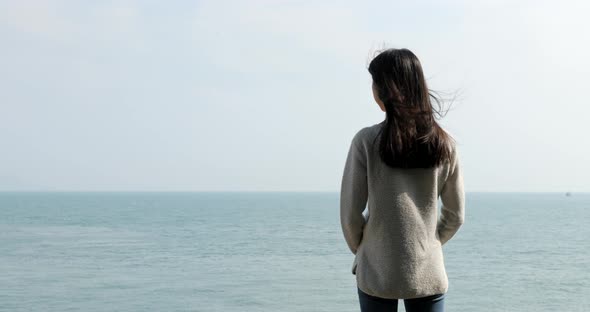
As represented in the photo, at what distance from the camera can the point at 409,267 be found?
2.46 m

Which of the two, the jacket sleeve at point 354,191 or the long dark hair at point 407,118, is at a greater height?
the long dark hair at point 407,118

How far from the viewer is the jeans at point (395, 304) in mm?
2490

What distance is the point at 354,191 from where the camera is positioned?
96.4 inches

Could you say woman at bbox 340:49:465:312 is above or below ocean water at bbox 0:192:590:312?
above

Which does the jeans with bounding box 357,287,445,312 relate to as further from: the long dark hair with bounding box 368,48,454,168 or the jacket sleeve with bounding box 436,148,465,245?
the long dark hair with bounding box 368,48,454,168

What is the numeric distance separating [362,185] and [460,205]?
422 millimetres

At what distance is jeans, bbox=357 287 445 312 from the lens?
2490 mm

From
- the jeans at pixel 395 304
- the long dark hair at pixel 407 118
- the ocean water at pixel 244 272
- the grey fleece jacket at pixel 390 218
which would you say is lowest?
the ocean water at pixel 244 272

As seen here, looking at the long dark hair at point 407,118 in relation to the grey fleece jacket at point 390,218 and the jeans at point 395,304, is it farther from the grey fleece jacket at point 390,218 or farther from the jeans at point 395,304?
the jeans at point 395,304

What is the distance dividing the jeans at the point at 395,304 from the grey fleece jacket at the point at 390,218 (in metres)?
0.03

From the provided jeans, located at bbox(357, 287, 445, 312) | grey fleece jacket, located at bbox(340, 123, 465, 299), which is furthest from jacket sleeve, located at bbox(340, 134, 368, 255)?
jeans, located at bbox(357, 287, 445, 312)

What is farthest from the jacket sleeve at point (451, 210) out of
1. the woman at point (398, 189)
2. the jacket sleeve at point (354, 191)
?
the jacket sleeve at point (354, 191)

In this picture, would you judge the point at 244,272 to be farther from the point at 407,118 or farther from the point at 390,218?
the point at 407,118

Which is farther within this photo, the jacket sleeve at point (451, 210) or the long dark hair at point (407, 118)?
the jacket sleeve at point (451, 210)
